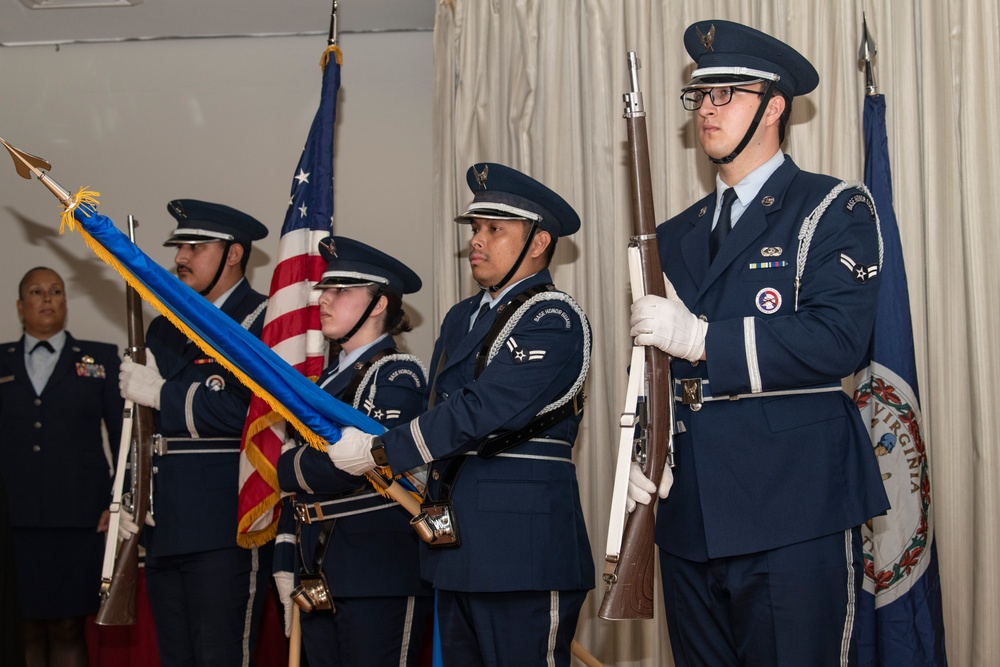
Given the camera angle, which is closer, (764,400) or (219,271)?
(764,400)

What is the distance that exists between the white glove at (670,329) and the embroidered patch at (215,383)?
2008 mm

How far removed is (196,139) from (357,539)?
284 centimetres

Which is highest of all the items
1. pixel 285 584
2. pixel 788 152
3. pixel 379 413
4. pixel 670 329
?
pixel 788 152

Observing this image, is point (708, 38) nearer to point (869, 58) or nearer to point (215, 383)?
point (869, 58)

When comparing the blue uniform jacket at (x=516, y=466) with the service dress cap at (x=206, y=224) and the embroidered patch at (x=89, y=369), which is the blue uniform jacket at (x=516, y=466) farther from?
the embroidered patch at (x=89, y=369)

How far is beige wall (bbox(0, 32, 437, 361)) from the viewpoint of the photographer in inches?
205

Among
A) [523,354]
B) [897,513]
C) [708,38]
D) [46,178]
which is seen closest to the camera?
[46,178]

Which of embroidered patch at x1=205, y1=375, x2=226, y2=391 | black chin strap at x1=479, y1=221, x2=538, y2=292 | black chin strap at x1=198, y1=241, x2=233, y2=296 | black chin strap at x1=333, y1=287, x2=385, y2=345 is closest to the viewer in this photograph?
black chin strap at x1=479, y1=221, x2=538, y2=292

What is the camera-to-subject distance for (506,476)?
9.60 ft

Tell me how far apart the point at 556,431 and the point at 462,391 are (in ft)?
1.06

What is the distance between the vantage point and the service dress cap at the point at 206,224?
13.6ft

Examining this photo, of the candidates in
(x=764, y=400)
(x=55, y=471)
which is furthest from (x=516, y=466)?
(x=55, y=471)

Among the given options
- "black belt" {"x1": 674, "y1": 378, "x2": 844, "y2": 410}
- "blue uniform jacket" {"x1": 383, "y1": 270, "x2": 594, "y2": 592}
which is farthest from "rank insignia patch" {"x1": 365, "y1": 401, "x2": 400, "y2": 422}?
"black belt" {"x1": 674, "y1": 378, "x2": 844, "y2": 410}

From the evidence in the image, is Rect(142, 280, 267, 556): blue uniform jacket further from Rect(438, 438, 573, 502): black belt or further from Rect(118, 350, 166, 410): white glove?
Rect(438, 438, 573, 502): black belt
